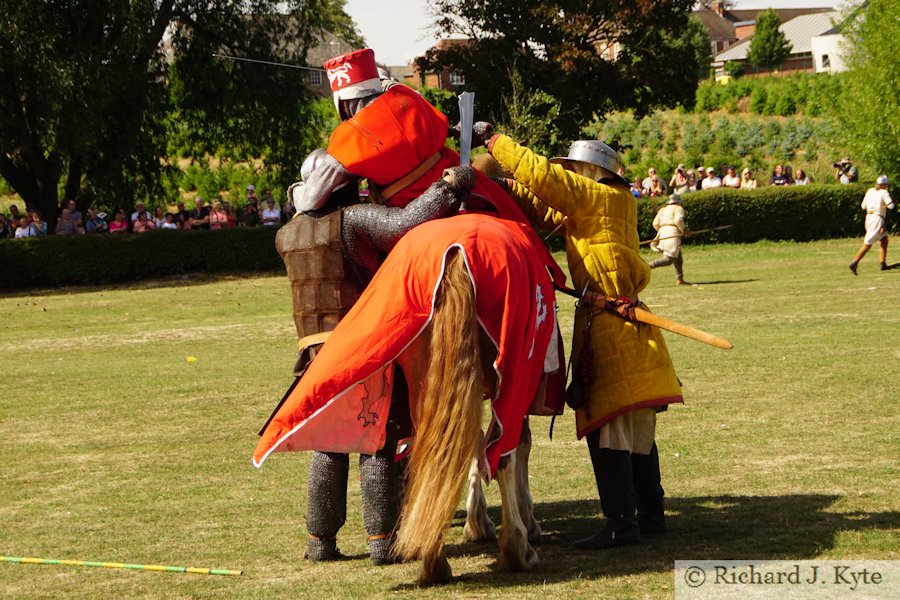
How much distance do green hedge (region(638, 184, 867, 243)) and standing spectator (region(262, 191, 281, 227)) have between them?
880 cm

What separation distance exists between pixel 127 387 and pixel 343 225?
273 inches

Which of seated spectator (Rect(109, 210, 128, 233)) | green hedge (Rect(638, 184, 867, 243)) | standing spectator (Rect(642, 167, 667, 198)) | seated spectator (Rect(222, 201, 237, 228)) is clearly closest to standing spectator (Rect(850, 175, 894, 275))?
green hedge (Rect(638, 184, 867, 243))

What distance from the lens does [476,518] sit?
19.4 ft

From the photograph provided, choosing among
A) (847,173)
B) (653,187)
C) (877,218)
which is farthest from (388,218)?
(847,173)

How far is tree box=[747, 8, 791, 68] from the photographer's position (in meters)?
103

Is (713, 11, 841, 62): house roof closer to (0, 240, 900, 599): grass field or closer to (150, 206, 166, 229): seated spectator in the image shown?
(150, 206, 166, 229): seated spectator

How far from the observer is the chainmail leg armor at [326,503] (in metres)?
5.65

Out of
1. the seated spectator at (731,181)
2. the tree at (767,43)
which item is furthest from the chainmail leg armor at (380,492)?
the tree at (767,43)

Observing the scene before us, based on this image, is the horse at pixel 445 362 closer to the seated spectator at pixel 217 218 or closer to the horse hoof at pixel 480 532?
the horse hoof at pixel 480 532

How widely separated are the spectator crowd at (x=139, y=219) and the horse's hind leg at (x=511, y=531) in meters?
22.8

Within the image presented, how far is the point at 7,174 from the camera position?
2930 centimetres

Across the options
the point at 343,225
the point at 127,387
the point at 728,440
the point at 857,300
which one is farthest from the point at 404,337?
the point at 857,300

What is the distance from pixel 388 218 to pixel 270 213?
24.3 m

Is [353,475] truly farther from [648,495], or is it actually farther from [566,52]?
[566,52]
